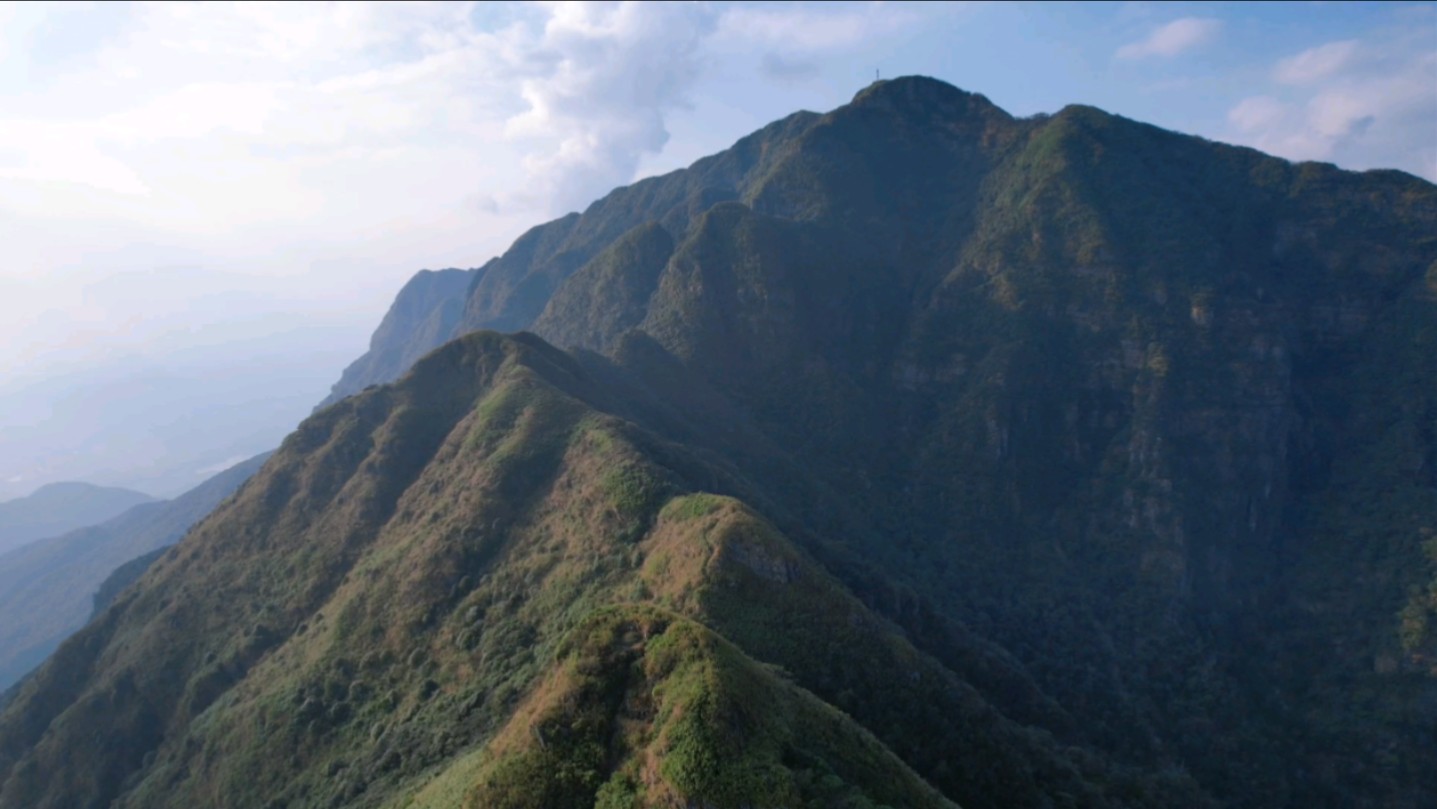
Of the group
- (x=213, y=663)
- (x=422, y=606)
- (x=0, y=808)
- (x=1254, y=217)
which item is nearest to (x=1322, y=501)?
(x=1254, y=217)

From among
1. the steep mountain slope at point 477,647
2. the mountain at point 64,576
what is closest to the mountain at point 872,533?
the steep mountain slope at point 477,647

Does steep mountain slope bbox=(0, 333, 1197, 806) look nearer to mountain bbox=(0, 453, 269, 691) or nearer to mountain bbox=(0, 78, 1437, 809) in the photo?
mountain bbox=(0, 78, 1437, 809)

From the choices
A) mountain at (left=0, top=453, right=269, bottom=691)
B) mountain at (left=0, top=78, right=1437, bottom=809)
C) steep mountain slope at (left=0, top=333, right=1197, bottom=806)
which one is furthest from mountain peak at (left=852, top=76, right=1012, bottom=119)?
mountain at (left=0, top=453, right=269, bottom=691)

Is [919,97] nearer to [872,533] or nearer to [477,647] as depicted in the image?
[872,533]

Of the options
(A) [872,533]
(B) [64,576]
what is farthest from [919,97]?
(B) [64,576]

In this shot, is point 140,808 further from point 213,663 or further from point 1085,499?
point 1085,499

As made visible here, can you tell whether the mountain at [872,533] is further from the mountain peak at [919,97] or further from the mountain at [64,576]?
the mountain at [64,576]
